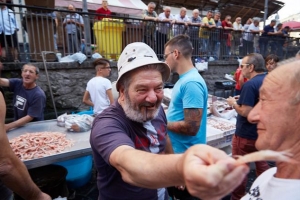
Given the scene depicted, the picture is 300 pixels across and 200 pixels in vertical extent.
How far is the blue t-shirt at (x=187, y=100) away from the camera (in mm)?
2252

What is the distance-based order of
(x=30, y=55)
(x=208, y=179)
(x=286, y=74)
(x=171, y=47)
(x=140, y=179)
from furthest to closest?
(x=30, y=55) → (x=171, y=47) → (x=286, y=74) → (x=140, y=179) → (x=208, y=179)

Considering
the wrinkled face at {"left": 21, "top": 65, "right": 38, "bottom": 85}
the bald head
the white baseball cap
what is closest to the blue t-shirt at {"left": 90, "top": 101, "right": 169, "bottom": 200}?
the white baseball cap

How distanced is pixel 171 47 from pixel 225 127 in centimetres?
177

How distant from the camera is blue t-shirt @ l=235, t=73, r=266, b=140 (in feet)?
9.28

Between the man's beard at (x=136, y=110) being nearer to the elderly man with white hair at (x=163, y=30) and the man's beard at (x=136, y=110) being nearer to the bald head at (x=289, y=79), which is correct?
the bald head at (x=289, y=79)

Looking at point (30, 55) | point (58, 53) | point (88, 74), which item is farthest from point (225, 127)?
point (30, 55)

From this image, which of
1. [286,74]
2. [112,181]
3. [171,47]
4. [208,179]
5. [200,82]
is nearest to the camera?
[208,179]

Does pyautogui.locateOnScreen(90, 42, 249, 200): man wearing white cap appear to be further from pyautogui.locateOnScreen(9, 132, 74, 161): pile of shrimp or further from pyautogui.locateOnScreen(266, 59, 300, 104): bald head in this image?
pyautogui.locateOnScreen(9, 132, 74, 161): pile of shrimp

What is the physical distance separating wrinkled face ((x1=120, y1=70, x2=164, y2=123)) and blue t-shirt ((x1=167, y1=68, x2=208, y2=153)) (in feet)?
2.84

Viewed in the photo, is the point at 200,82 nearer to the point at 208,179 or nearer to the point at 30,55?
the point at 208,179

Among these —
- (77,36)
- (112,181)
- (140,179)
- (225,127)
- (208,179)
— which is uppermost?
(77,36)

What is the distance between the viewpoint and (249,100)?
2.84m

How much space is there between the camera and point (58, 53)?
6.38 meters

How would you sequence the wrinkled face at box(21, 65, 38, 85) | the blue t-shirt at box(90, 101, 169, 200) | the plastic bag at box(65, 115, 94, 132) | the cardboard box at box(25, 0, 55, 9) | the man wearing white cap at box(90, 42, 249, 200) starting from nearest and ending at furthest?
the man wearing white cap at box(90, 42, 249, 200)
the blue t-shirt at box(90, 101, 169, 200)
the plastic bag at box(65, 115, 94, 132)
the wrinkled face at box(21, 65, 38, 85)
the cardboard box at box(25, 0, 55, 9)
